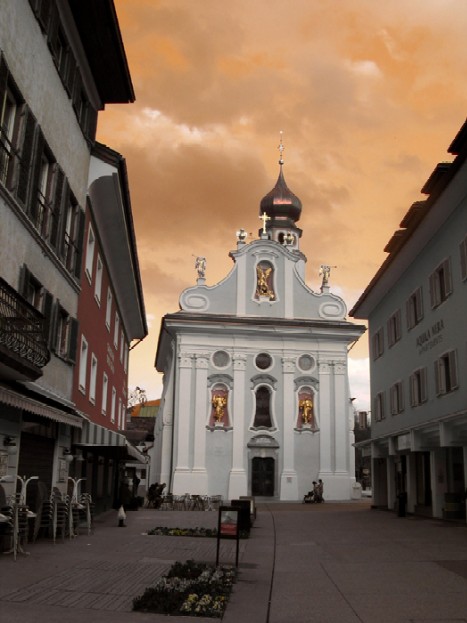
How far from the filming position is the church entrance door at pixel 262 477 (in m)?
48.3

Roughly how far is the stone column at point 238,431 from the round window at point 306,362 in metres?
4.19

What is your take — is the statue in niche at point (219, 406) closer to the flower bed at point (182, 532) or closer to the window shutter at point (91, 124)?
the flower bed at point (182, 532)

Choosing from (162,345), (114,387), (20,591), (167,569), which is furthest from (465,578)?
(162,345)

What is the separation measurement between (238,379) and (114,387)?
1847 cm

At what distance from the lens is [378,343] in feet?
114

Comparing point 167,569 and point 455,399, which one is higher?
point 455,399

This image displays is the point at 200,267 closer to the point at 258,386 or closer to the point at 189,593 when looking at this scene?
the point at 258,386

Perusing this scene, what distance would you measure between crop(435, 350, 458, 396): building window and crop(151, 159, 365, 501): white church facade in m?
25.2

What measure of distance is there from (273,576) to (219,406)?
124 feet

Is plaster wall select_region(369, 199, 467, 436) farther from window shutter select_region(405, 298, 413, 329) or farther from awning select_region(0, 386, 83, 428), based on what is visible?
awning select_region(0, 386, 83, 428)

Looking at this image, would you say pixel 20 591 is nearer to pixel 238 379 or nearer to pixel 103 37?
pixel 103 37

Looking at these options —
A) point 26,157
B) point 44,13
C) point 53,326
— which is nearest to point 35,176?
point 26,157

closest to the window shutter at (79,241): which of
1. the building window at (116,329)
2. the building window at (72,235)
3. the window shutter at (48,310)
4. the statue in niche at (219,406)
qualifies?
the building window at (72,235)

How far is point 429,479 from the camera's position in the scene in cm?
2731
